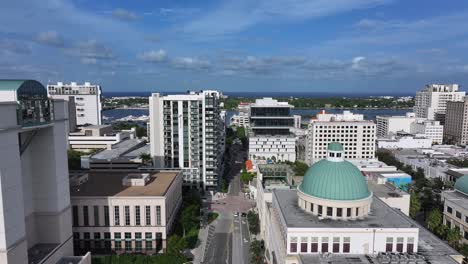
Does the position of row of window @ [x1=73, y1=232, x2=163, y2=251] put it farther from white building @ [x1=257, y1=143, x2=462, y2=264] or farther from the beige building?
white building @ [x1=257, y1=143, x2=462, y2=264]

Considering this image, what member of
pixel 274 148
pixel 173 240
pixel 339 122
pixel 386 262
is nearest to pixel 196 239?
pixel 173 240

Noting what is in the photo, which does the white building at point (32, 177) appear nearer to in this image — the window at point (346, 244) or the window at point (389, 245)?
the window at point (346, 244)

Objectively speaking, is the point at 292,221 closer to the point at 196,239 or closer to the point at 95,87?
the point at 196,239

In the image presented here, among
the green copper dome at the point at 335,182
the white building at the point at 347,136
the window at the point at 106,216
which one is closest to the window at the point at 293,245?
the green copper dome at the point at 335,182

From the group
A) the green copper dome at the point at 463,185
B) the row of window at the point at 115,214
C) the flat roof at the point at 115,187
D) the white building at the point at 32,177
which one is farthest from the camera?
the green copper dome at the point at 463,185

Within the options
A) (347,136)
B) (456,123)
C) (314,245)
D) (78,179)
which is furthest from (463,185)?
(456,123)

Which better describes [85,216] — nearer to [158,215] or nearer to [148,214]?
[148,214]

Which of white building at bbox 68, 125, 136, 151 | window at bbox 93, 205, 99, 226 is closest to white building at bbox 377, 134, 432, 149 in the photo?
white building at bbox 68, 125, 136, 151
